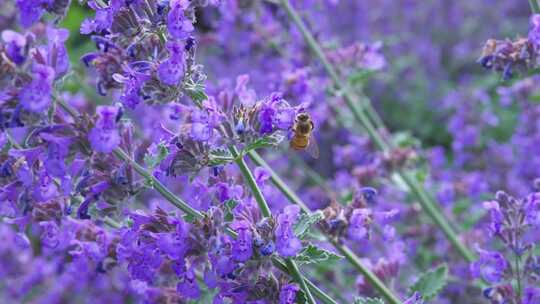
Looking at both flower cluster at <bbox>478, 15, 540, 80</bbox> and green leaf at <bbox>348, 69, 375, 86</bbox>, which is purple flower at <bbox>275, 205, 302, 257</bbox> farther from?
green leaf at <bbox>348, 69, 375, 86</bbox>

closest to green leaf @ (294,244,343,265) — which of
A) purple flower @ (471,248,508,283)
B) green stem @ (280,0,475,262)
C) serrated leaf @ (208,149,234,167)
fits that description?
serrated leaf @ (208,149,234,167)

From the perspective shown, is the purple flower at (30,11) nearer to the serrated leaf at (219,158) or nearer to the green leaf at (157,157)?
the green leaf at (157,157)

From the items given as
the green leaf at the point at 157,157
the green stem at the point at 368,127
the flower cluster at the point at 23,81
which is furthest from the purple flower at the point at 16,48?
the green stem at the point at 368,127

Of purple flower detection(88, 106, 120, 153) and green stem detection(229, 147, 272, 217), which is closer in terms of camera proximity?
purple flower detection(88, 106, 120, 153)

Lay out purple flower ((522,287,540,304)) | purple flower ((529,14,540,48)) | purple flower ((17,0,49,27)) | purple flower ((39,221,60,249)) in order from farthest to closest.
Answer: purple flower ((529,14,540,48)), purple flower ((522,287,540,304)), purple flower ((39,221,60,249)), purple flower ((17,0,49,27))

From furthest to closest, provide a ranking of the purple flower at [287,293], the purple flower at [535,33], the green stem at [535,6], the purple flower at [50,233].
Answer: the green stem at [535,6], the purple flower at [535,33], the purple flower at [50,233], the purple flower at [287,293]

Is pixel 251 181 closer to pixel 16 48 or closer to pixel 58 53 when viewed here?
pixel 58 53
